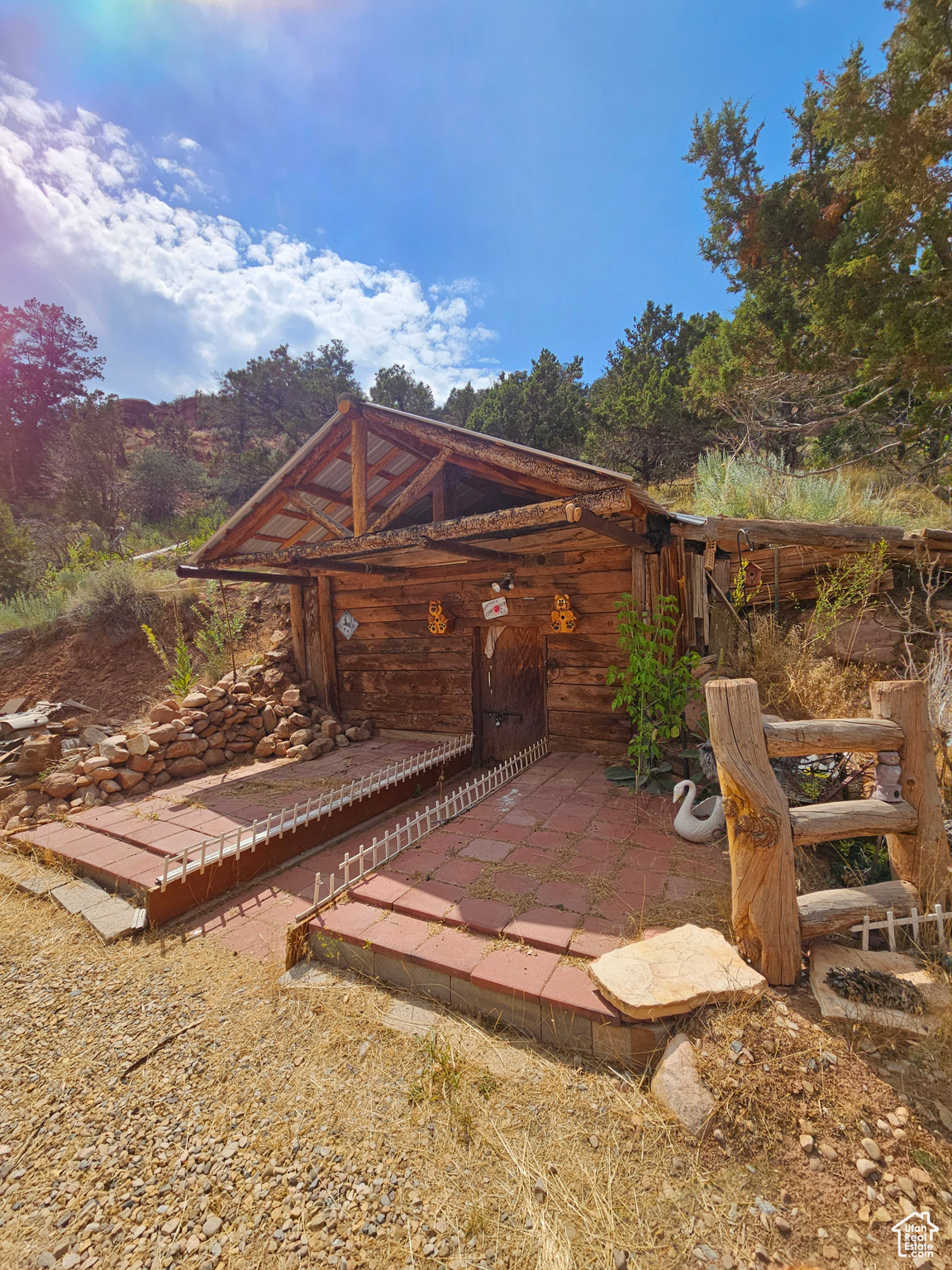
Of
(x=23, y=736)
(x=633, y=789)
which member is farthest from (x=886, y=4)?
(x=23, y=736)

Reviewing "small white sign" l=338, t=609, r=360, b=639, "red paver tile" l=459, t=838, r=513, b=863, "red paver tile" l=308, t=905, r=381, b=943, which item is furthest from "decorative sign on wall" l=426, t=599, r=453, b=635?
"red paver tile" l=308, t=905, r=381, b=943

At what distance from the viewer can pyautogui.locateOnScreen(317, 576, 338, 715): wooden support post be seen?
7.95 metres

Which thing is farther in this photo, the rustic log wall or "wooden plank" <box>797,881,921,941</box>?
the rustic log wall

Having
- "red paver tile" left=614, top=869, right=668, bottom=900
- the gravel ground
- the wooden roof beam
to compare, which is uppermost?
the wooden roof beam

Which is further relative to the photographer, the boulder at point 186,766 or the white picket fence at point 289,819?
the boulder at point 186,766

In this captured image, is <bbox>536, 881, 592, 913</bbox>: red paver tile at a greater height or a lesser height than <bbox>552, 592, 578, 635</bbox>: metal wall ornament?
lesser

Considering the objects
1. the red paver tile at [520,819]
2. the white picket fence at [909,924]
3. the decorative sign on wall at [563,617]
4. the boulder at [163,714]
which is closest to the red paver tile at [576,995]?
the white picket fence at [909,924]

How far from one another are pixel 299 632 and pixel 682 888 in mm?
7007

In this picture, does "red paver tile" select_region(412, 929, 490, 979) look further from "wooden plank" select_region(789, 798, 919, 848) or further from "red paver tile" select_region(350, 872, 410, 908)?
"wooden plank" select_region(789, 798, 919, 848)

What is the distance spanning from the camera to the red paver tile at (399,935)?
2.69 m

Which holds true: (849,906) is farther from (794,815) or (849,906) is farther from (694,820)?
(694,820)

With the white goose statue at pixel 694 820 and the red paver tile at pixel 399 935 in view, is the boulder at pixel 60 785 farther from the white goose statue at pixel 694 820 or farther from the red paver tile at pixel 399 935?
the white goose statue at pixel 694 820

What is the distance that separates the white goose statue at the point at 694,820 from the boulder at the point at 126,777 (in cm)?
586

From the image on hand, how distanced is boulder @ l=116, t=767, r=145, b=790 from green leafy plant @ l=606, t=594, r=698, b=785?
5.54 meters
